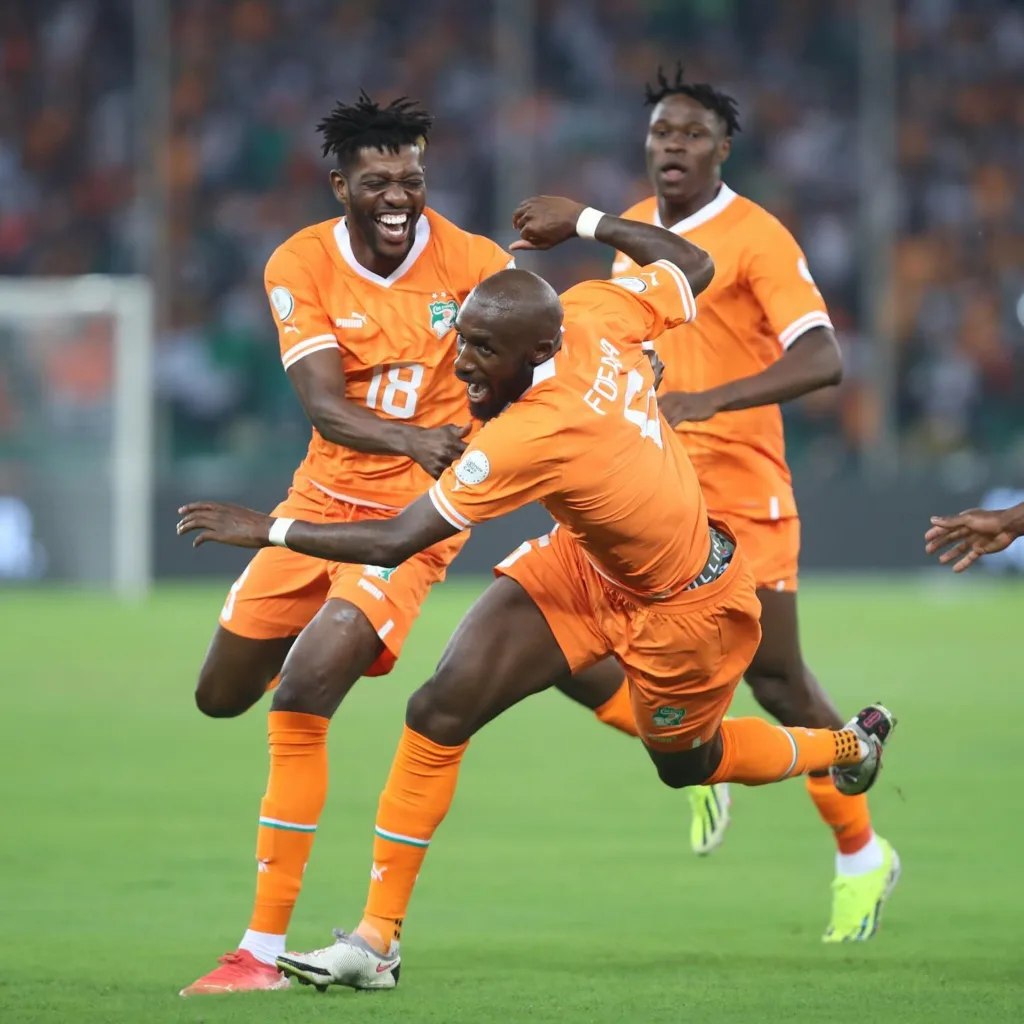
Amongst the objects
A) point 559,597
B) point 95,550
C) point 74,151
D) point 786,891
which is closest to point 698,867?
point 786,891

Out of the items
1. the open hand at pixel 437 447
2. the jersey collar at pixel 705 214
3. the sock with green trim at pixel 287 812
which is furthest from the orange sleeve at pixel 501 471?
the jersey collar at pixel 705 214

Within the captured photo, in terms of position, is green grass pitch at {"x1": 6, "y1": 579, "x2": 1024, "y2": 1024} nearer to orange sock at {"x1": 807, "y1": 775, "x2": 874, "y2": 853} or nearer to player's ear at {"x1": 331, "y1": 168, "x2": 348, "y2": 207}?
orange sock at {"x1": 807, "y1": 775, "x2": 874, "y2": 853}

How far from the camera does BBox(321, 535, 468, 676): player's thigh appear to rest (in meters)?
6.07

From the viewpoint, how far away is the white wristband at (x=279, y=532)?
5492mm

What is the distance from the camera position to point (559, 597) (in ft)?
19.2

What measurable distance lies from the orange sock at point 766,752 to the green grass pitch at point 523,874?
0.56m

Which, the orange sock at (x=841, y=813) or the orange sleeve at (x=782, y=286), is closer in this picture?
A: the orange sock at (x=841, y=813)

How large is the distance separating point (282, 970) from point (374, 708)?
682 centimetres

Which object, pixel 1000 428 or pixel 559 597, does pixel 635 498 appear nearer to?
pixel 559 597

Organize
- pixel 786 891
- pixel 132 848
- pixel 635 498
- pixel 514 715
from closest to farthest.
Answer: pixel 635 498
pixel 786 891
pixel 132 848
pixel 514 715

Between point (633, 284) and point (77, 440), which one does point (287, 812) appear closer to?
point (633, 284)

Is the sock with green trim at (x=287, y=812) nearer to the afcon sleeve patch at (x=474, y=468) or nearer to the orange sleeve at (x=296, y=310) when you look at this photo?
the afcon sleeve patch at (x=474, y=468)

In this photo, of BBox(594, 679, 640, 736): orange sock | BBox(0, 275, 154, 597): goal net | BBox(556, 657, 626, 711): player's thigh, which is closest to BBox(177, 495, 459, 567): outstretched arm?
BBox(556, 657, 626, 711): player's thigh

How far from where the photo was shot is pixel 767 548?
7141 mm
